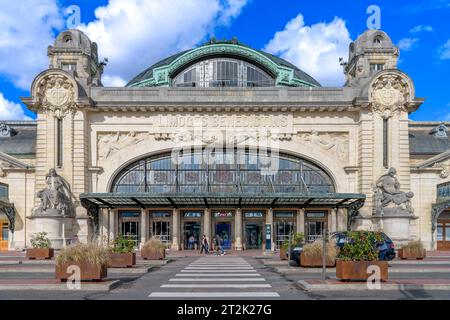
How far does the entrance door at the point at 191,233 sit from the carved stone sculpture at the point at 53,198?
31.8 feet

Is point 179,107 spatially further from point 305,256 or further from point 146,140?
point 305,256

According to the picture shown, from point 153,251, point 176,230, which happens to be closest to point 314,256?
point 153,251

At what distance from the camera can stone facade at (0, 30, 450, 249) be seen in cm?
4894

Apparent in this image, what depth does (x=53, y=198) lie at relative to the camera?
45.3 metres

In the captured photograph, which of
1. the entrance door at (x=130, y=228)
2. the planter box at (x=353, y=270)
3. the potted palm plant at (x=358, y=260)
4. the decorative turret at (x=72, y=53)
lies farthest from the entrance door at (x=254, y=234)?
the planter box at (x=353, y=270)

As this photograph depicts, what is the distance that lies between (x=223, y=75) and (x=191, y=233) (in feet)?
63.1

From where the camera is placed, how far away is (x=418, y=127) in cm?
5753

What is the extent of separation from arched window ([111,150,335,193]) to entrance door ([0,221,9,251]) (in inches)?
375

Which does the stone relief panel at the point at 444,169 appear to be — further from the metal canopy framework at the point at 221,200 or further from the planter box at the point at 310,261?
the planter box at the point at 310,261

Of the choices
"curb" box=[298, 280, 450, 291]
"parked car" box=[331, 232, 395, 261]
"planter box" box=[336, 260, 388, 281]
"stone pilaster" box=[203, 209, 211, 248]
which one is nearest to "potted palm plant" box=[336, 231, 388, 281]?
"planter box" box=[336, 260, 388, 281]

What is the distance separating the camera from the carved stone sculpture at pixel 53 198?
4478 cm

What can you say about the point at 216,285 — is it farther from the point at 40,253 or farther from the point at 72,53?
the point at 72,53
